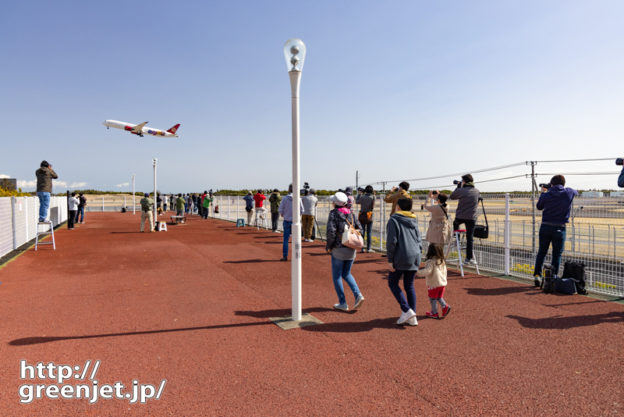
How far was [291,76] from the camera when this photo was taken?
5.33m

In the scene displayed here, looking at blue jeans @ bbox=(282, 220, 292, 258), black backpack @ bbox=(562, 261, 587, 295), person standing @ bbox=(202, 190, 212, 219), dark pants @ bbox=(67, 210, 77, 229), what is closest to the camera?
black backpack @ bbox=(562, 261, 587, 295)

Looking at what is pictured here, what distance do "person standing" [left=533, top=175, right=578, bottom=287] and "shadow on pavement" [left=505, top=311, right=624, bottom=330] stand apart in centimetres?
161

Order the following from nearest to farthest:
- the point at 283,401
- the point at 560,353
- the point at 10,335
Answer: the point at 283,401 < the point at 560,353 < the point at 10,335

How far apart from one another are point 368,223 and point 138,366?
8.48m

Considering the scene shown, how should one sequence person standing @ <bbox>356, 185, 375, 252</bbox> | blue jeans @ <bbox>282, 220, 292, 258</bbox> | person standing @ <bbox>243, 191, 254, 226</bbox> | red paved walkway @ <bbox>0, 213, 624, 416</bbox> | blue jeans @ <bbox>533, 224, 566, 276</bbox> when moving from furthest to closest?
person standing @ <bbox>243, 191, 254, 226</bbox>
person standing @ <bbox>356, 185, 375, 252</bbox>
blue jeans @ <bbox>282, 220, 292, 258</bbox>
blue jeans @ <bbox>533, 224, 566, 276</bbox>
red paved walkway @ <bbox>0, 213, 624, 416</bbox>

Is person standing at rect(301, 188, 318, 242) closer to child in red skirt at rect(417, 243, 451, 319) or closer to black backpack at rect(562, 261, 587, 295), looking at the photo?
black backpack at rect(562, 261, 587, 295)

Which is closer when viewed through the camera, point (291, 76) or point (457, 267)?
point (291, 76)

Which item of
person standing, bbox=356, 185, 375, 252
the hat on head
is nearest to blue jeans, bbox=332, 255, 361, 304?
Result: the hat on head

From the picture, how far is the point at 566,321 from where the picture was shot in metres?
5.44

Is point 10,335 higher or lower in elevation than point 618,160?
lower

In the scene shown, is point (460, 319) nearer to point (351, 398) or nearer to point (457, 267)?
point (351, 398)

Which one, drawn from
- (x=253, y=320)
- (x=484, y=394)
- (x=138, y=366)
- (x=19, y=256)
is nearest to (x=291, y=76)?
(x=253, y=320)

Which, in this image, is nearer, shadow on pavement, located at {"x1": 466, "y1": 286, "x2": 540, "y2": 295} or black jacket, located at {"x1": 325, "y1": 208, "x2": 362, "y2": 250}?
black jacket, located at {"x1": 325, "y1": 208, "x2": 362, "y2": 250}

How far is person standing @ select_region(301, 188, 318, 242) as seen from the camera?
14.8 meters
